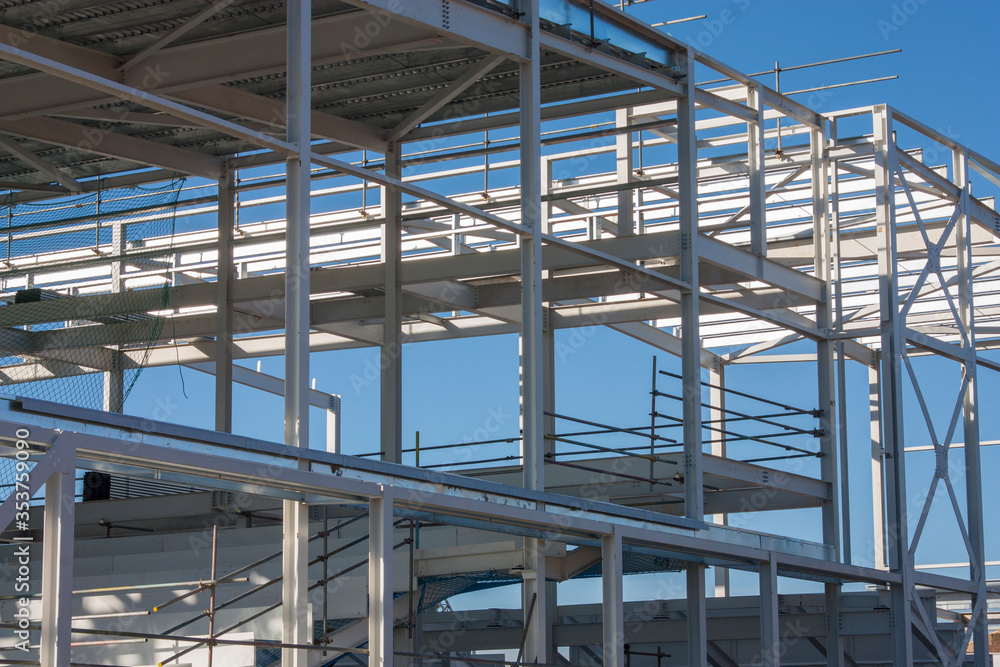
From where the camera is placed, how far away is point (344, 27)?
44.1 feet

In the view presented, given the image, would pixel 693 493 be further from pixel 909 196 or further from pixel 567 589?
pixel 567 589

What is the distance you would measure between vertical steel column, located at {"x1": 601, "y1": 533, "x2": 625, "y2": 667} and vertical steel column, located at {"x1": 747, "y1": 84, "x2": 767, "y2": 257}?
220 inches

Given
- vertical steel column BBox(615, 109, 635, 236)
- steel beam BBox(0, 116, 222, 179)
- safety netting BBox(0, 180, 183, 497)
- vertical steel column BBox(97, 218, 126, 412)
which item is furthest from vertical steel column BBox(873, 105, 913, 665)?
vertical steel column BBox(97, 218, 126, 412)

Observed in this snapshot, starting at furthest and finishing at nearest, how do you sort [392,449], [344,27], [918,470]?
1. [918,470]
2. [392,449]
3. [344,27]

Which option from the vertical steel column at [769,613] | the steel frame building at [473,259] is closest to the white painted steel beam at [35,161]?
the steel frame building at [473,259]

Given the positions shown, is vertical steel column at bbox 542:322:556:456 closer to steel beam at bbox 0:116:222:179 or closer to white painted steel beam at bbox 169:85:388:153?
white painted steel beam at bbox 169:85:388:153

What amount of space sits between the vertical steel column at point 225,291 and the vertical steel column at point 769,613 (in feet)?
23.8

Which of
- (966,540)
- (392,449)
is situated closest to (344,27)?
(392,449)

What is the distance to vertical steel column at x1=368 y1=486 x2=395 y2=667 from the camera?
9711 millimetres

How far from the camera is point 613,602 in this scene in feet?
40.7

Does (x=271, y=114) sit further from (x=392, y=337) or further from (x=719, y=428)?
(x=719, y=428)

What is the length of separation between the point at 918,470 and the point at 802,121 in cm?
1559

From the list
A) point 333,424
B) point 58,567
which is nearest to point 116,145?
point 58,567

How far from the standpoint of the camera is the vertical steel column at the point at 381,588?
9.71 metres
